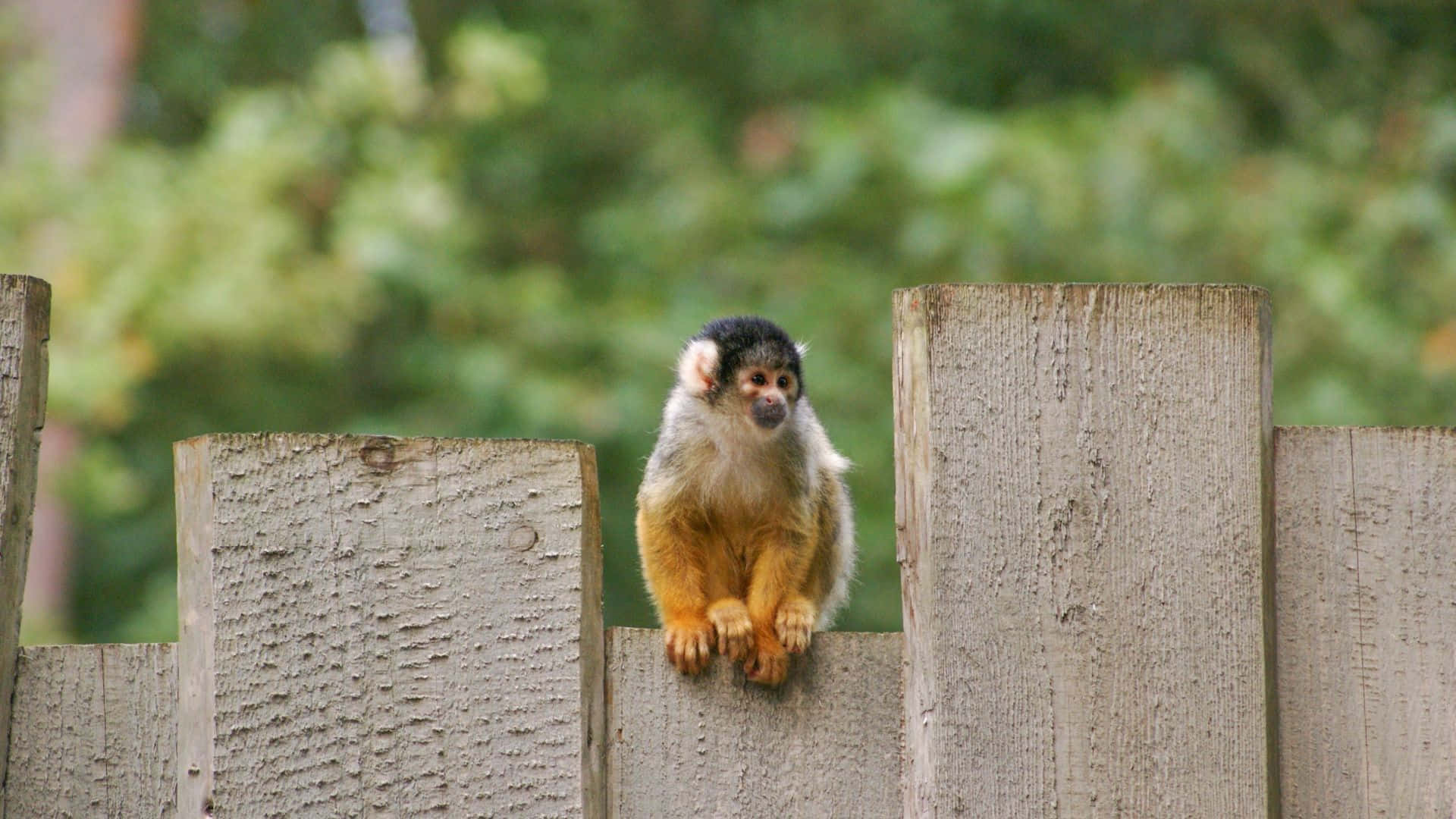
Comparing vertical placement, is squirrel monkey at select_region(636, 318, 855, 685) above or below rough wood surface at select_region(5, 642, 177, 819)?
above

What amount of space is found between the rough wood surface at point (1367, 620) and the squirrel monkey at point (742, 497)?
70cm

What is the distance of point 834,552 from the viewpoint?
121 inches

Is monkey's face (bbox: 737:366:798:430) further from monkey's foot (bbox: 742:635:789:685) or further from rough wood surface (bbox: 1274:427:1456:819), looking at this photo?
rough wood surface (bbox: 1274:427:1456:819)

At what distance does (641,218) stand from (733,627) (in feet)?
22.9

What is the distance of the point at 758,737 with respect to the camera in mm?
1915

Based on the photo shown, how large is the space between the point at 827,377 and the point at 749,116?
4334 mm

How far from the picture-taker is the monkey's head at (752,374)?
10.6 ft

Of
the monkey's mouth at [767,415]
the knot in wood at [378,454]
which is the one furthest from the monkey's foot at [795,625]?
the monkey's mouth at [767,415]

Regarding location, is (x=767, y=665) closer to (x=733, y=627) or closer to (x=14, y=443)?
(x=733, y=627)

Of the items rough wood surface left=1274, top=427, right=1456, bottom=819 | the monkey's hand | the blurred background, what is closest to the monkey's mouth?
the monkey's hand

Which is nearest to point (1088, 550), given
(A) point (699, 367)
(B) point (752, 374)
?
(B) point (752, 374)

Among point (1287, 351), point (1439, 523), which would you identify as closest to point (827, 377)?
point (1287, 351)

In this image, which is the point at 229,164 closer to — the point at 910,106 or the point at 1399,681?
the point at 910,106

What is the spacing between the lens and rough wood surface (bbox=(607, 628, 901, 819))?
1893mm
